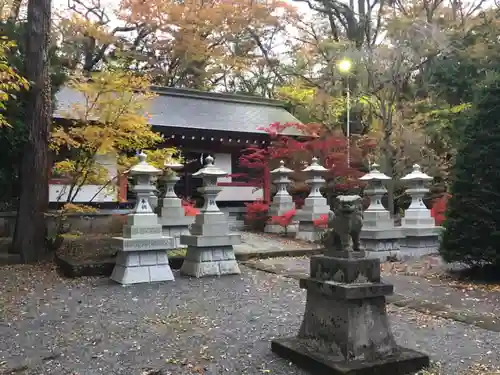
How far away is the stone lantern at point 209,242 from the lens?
8516 mm

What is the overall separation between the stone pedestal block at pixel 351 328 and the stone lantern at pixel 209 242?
174 inches

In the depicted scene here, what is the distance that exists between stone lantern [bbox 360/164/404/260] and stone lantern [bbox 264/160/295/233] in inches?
163

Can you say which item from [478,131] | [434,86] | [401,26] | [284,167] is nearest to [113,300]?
[478,131]

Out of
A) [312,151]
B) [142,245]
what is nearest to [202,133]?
[312,151]

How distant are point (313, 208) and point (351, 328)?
9.39 m

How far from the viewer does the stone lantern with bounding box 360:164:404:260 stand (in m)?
10.2

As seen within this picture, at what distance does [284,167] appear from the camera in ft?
49.0

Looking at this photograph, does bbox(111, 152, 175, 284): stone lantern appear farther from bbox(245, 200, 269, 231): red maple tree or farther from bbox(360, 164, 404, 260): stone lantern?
bbox(245, 200, 269, 231): red maple tree

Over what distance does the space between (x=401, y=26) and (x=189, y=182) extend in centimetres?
845

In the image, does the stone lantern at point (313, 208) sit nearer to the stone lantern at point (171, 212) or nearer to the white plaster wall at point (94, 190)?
the stone lantern at point (171, 212)

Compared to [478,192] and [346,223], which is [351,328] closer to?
[346,223]

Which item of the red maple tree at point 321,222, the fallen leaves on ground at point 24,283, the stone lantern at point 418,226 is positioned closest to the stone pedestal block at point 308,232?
the red maple tree at point 321,222

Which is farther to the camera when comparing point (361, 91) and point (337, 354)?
point (361, 91)

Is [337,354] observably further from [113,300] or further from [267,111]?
[267,111]
